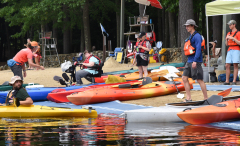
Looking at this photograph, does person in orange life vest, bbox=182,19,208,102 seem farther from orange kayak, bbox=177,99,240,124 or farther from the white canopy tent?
the white canopy tent

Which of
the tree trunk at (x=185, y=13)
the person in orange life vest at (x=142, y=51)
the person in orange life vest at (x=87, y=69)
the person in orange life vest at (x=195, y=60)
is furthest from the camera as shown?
the tree trunk at (x=185, y=13)

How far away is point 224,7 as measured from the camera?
9328 millimetres

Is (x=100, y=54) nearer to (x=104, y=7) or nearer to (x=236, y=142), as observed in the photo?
(x=104, y=7)

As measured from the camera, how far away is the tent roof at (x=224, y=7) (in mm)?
9141

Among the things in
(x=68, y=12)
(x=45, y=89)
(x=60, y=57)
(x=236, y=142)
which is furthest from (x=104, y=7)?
(x=236, y=142)

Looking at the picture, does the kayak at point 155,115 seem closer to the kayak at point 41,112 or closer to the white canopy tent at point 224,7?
the kayak at point 41,112

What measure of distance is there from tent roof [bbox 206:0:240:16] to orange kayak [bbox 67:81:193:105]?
2.42 m

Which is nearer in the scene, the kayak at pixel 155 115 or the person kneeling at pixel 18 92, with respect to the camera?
the kayak at pixel 155 115

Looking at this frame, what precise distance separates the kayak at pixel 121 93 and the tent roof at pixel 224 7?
2418 millimetres

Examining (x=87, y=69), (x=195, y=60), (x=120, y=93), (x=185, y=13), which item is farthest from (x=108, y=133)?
(x=185, y=13)

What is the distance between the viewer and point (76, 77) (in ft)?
31.9

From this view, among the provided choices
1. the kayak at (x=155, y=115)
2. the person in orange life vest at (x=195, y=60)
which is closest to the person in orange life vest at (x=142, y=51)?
the person in orange life vest at (x=195, y=60)

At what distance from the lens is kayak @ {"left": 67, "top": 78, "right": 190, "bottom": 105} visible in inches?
306

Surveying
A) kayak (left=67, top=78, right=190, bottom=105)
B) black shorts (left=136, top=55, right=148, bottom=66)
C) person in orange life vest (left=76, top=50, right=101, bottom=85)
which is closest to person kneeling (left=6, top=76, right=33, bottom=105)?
kayak (left=67, top=78, right=190, bottom=105)
